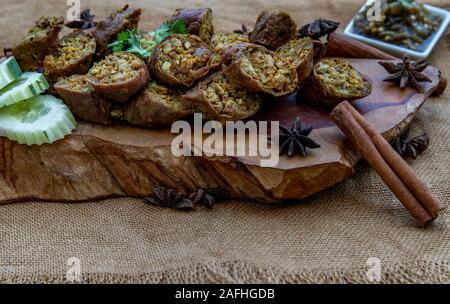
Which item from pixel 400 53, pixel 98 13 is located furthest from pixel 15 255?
pixel 400 53

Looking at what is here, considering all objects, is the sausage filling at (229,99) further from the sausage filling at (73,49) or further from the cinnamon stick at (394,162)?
the sausage filling at (73,49)

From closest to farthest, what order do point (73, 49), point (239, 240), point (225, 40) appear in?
point (239, 240)
point (73, 49)
point (225, 40)

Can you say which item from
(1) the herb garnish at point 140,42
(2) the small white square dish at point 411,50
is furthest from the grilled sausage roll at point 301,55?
(2) the small white square dish at point 411,50

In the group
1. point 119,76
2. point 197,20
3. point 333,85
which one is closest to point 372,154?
point 333,85

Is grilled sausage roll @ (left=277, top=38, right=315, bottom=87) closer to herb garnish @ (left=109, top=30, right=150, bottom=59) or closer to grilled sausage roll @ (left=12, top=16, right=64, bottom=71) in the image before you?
herb garnish @ (left=109, top=30, right=150, bottom=59)

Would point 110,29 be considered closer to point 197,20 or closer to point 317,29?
point 197,20
